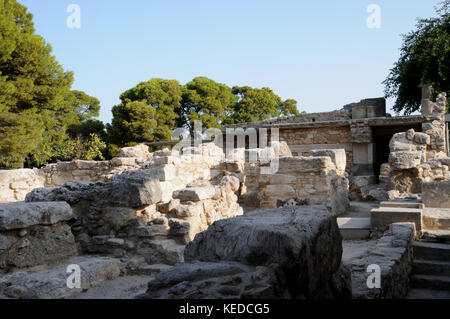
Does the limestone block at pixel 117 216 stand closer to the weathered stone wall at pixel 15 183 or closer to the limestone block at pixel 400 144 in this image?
the weathered stone wall at pixel 15 183

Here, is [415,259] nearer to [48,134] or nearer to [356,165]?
[356,165]

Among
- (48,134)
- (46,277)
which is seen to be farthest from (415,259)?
(48,134)

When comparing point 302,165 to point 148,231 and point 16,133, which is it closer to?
point 148,231

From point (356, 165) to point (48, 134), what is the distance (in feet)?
71.9

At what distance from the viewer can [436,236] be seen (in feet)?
16.6

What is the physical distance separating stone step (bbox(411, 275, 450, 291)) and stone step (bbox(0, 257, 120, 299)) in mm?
3577

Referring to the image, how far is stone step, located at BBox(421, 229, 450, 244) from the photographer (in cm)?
500

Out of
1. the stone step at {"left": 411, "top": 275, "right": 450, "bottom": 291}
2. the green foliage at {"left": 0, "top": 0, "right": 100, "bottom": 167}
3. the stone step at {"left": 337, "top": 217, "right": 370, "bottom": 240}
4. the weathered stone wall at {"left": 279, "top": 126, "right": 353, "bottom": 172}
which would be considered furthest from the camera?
the weathered stone wall at {"left": 279, "top": 126, "right": 353, "bottom": 172}

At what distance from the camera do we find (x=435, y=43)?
1825 cm

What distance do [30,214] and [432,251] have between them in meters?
4.72

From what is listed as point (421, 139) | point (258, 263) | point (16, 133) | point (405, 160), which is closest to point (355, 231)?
point (405, 160)

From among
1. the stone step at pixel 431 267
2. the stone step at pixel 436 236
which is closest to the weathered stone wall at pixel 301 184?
the stone step at pixel 436 236

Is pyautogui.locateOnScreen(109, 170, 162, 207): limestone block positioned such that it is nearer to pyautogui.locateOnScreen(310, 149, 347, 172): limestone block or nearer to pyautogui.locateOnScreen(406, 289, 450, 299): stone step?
pyautogui.locateOnScreen(406, 289, 450, 299): stone step

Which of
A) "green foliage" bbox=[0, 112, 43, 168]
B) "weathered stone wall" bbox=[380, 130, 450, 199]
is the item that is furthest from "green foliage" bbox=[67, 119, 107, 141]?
"weathered stone wall" bbox=[380, 130, 450, 199]
